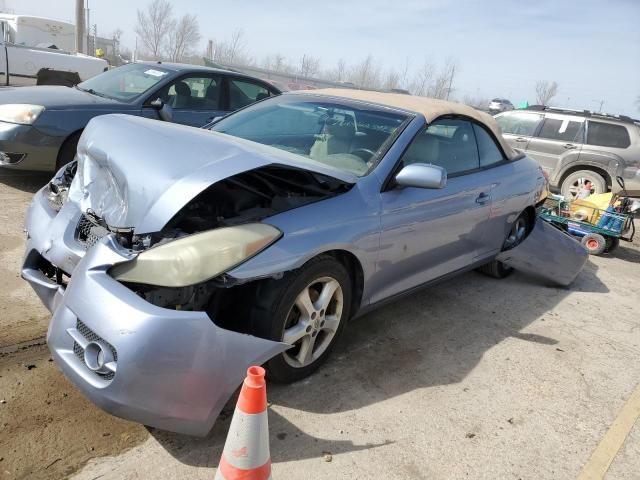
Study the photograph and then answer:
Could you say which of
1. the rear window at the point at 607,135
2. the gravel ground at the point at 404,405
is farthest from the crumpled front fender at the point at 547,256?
the rear window at the point at 607,135

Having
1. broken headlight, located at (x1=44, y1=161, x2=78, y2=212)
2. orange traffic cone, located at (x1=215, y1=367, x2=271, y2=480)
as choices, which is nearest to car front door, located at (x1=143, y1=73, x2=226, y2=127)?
broken headlight, located at (x1=44, y1=161, x2=78, y2=212)

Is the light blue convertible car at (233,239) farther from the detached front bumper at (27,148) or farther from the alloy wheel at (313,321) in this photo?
the detached front bumper at (27,148)

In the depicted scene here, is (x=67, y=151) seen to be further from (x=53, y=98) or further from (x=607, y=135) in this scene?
(x=607, y=135)

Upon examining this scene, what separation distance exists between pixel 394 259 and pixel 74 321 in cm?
180

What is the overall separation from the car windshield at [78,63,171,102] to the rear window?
760 centimetres

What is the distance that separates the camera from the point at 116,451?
7.45 ft

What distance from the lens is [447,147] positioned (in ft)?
12.7

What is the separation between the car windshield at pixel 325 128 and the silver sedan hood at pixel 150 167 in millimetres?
363

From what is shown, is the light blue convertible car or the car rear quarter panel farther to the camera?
the car rear quarter panel

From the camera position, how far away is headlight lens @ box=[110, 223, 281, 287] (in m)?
2.18

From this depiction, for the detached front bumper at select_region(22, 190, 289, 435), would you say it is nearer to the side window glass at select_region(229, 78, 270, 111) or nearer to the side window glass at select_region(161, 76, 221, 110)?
the side window glass at select_region(161, 76, 221, 110)

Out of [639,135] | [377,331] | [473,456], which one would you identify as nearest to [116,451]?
[473,456]

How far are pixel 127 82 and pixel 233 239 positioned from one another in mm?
4982

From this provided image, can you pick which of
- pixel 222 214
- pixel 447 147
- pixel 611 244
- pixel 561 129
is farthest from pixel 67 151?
pixel 561 129
